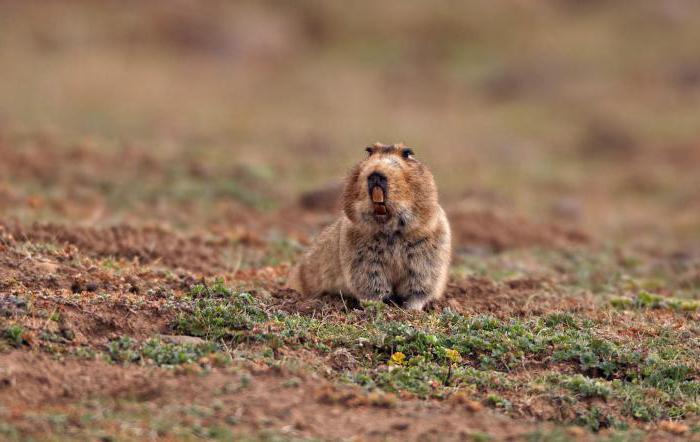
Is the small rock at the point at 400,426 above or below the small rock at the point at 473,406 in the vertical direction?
above

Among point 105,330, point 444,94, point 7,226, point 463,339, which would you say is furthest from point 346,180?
point 444,94

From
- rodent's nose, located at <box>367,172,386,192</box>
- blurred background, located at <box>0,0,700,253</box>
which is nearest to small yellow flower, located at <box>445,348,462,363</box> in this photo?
rodent's nose, located at <box>367,172,386,192</box>

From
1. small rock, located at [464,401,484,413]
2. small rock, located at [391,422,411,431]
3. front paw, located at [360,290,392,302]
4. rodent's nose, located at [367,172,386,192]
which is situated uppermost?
rodent's nose, located at [367,172,386,192]

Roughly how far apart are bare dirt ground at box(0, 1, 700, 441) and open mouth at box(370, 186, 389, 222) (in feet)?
2.32

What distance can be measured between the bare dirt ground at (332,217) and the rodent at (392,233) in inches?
12.9

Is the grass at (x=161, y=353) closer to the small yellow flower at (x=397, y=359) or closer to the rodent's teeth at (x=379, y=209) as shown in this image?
the small yellow flower at (x=397, y=359)

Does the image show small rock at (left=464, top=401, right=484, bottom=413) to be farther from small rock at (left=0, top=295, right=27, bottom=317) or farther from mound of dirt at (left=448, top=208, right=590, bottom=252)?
mound of dirt at (left=448, top=208, right=590, bottom=252)

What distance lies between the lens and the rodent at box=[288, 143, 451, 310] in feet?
24.3

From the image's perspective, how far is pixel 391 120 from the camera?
2458 centimetres

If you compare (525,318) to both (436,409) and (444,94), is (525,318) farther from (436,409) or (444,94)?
(444,94)

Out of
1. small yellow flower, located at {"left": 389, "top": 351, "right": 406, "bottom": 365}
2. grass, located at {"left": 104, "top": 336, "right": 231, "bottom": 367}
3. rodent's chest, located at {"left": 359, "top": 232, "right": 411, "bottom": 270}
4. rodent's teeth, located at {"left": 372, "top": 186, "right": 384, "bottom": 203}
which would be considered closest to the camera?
grass, located at {"left": 104, "top": 336, "right": 231, "bottom": 367}

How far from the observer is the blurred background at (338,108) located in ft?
47.5

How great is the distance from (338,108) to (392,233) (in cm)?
1811

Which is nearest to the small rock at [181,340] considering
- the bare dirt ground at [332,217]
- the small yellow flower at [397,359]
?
the bare dirt ground at [332,217]
